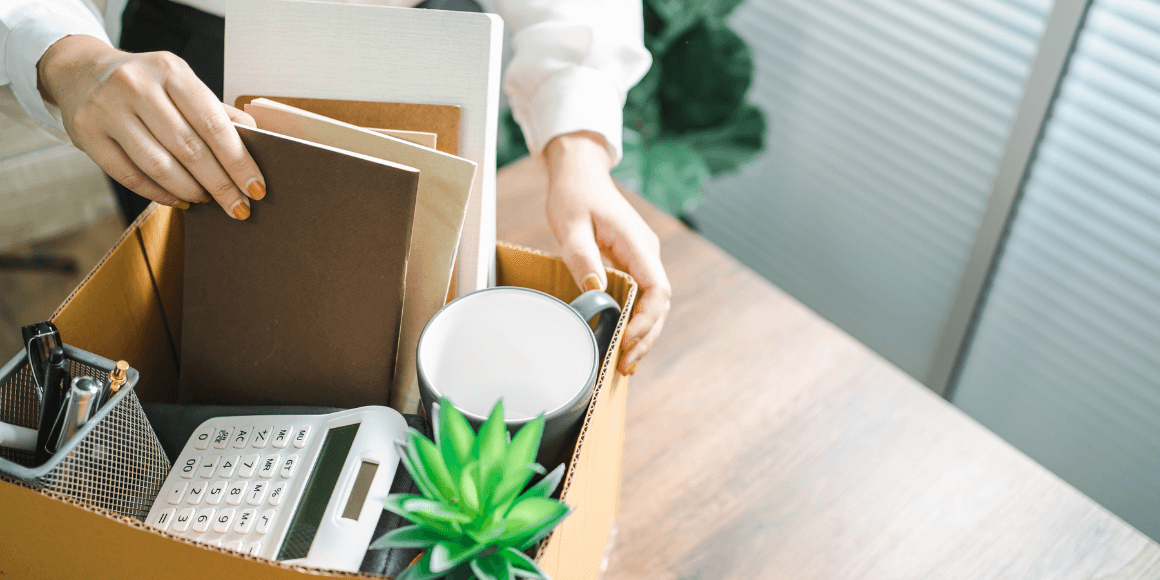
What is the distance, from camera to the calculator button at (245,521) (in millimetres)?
372

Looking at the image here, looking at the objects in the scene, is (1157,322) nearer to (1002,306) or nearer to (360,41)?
(1002,306)

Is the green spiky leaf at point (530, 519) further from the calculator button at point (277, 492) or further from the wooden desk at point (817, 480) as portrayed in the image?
the wooden desk at point (817, 480)

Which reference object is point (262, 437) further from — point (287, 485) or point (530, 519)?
point (530, 519)

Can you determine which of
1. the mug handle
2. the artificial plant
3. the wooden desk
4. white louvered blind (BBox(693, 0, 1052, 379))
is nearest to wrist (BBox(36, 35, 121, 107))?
the mug handle

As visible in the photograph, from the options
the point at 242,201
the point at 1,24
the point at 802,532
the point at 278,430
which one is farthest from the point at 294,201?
the point at 802,532

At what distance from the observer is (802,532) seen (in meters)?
0.56

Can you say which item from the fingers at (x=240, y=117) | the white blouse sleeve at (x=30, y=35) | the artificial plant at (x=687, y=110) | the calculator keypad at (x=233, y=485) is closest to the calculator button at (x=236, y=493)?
the calculator keypad at (x=233, y=485)

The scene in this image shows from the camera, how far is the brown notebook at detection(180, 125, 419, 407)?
416 mm

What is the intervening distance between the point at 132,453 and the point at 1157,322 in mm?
1363

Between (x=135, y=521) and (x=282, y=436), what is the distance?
0.10 m

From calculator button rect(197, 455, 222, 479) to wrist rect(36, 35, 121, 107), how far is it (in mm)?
257

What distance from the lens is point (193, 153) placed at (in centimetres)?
42

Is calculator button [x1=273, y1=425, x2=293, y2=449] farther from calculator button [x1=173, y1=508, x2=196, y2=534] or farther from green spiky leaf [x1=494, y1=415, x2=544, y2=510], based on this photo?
green spiky leaf [x1=494, y1=415, x2=544, y2=510]

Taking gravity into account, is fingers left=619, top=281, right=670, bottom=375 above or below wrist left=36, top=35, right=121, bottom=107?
below
